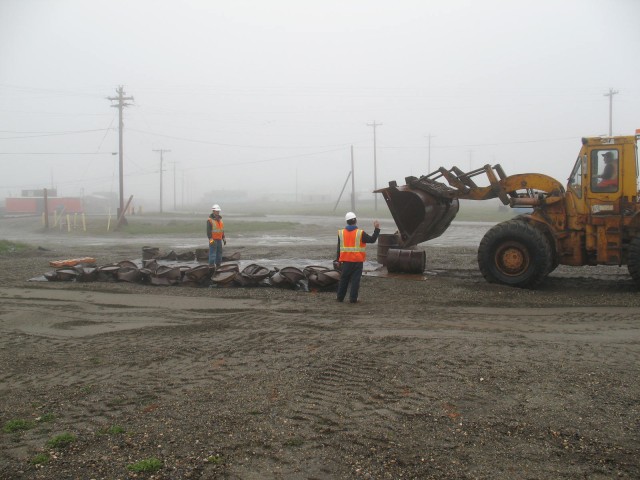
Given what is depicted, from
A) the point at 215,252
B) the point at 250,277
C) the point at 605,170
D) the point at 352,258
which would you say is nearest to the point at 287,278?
the point at 250,277

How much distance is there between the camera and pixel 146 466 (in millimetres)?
3738

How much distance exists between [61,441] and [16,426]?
568mm

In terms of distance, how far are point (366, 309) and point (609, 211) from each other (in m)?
4.85

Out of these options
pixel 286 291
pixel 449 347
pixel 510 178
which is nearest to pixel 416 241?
pixel 510 178

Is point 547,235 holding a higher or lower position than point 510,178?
lower

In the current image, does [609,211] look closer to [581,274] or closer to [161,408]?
[581,274]

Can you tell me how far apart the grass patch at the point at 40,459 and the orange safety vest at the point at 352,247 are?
5972 mm

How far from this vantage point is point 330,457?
12.6 feet

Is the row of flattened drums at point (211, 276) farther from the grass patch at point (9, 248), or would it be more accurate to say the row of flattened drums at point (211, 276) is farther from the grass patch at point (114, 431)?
the grass patch at point (9, 248)

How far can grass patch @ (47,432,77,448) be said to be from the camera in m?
4.09

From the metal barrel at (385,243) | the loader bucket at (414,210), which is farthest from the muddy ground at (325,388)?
the metal barrel at (385,243)

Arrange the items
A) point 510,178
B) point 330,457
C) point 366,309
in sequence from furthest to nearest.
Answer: point 510,178 → point 366,309 → point 330,457

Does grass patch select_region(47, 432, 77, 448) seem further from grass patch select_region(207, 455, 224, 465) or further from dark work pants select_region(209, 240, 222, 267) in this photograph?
dark work pants select_region(209, 240, 222, 267)

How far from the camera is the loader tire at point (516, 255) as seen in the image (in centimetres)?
1024
